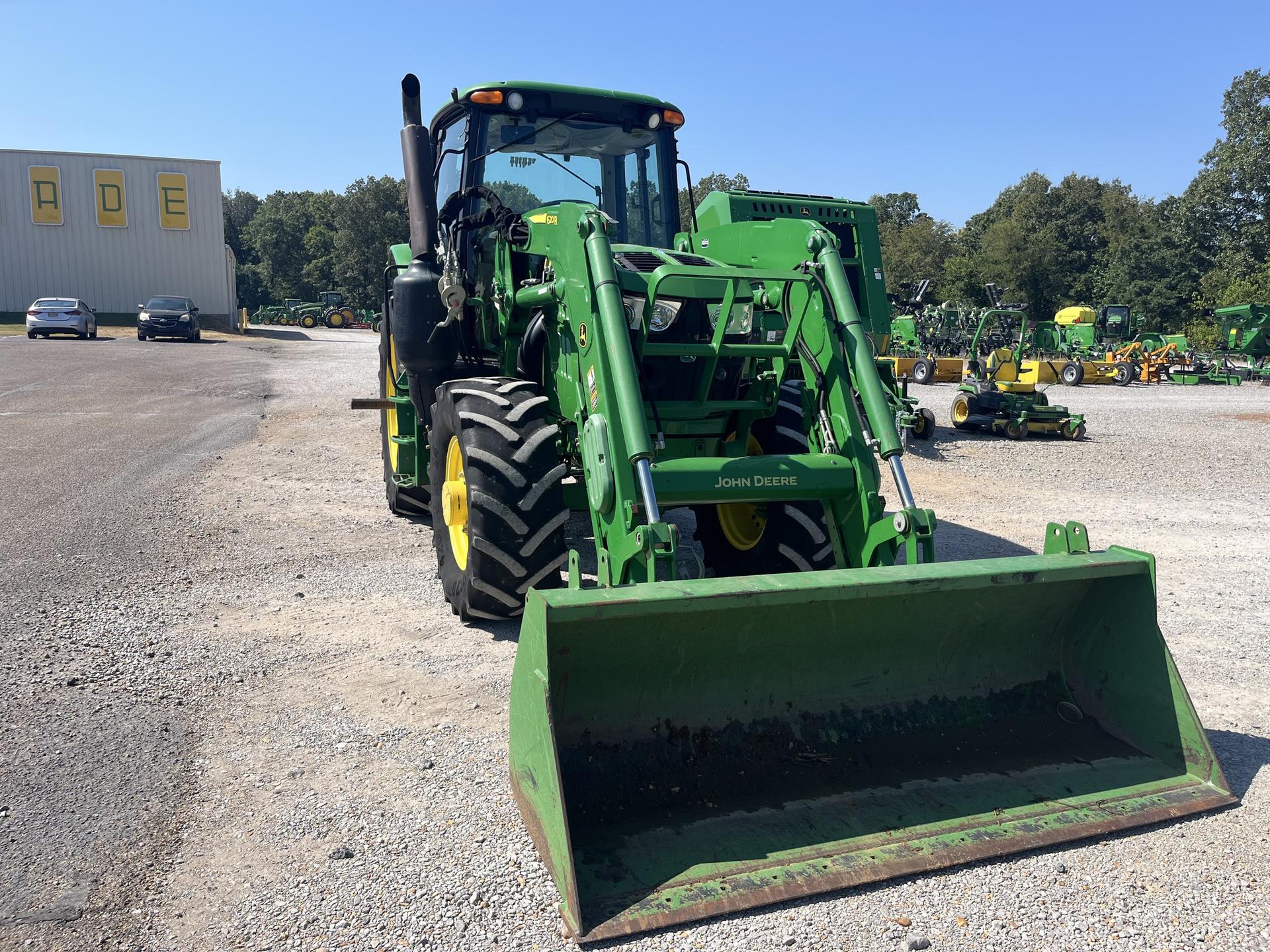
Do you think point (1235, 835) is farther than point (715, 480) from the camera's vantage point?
No

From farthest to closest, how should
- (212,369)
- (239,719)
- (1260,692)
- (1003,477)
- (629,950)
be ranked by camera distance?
(212,369), (1003,477), (1260,692), (239,719), (629,950)

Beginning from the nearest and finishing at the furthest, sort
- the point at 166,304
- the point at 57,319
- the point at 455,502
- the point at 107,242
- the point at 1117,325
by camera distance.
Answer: the point at 455,502, the point at 57,319, the point at 166,304, the point at 1117,325, the point at 107,242

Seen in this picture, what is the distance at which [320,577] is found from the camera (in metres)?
6.18

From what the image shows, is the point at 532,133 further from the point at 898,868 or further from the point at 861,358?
the point at 898,868

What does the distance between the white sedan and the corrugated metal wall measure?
342 inches

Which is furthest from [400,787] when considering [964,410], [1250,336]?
[1250,336]

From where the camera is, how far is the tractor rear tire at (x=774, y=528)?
510 centimetres

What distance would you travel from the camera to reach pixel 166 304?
30922mm

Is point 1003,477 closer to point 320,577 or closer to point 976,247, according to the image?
point 320,577

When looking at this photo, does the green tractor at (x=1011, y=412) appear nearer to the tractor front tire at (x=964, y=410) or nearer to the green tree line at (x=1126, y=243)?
the tractor front tire at (x=964, y=410)

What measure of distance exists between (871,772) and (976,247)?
64.0 m

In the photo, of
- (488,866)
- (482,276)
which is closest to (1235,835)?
(488,866)

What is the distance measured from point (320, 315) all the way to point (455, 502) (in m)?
54.0

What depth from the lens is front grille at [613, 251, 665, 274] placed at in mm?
5141
